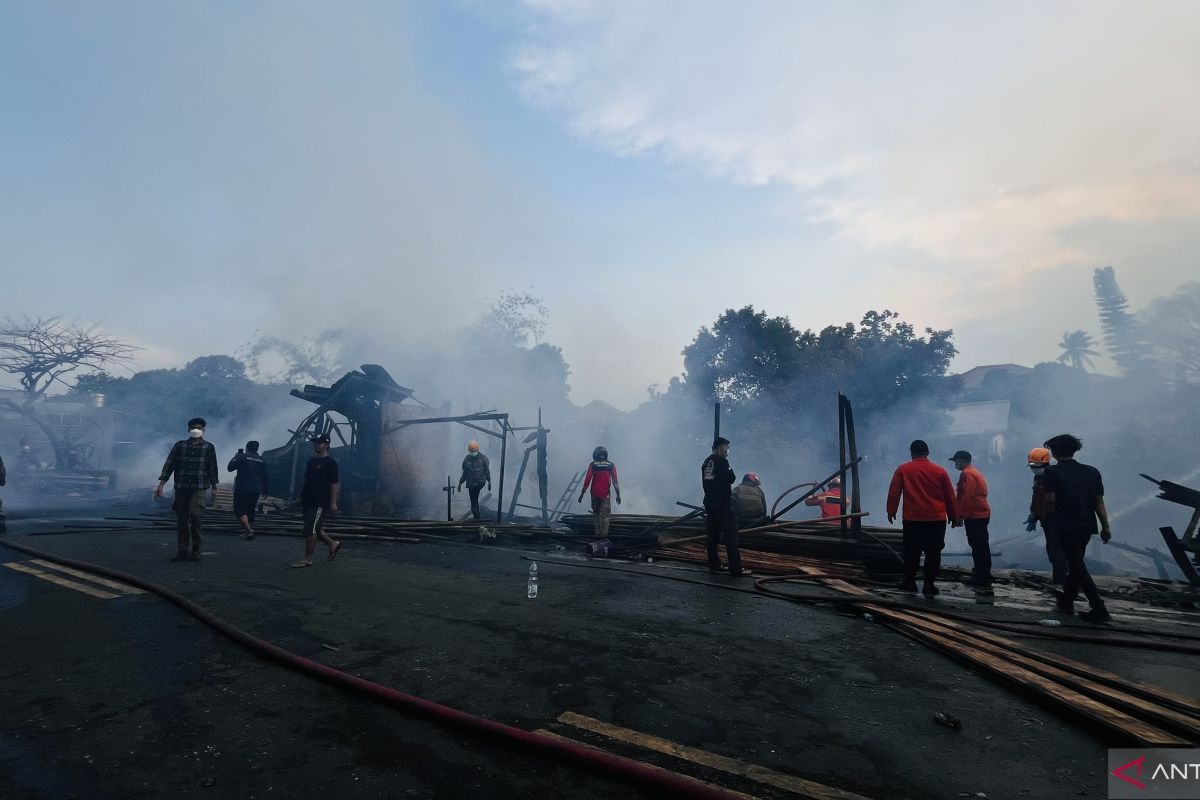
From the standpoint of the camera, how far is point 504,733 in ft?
9.48

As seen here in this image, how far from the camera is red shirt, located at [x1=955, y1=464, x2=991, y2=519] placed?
27.1 ft

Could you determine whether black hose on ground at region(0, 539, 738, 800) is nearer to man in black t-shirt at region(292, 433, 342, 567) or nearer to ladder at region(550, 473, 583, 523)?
man in black t-shirt at region(292, 433, 342, 567)

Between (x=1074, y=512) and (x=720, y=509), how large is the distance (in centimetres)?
414

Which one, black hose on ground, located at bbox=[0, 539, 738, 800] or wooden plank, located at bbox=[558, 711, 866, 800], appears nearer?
black hose on ground, located at bbox=[0, 539, 738, 800]

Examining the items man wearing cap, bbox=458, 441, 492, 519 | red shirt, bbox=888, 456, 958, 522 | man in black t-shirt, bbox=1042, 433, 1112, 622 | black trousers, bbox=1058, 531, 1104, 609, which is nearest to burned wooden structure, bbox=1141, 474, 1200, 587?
man in black t-shirt, bbox=1042, 433, 1112, 622

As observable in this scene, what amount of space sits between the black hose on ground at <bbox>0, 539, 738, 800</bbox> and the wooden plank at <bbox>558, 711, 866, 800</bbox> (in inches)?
12.5

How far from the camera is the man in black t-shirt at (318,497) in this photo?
8.36 meters

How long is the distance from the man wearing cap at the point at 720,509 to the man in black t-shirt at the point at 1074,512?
12.3 feet

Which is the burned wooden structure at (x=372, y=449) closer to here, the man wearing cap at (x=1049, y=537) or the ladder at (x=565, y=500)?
the ladder at (x=565, y=500)

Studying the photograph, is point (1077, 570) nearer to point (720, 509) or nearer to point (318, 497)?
point (720, 509)

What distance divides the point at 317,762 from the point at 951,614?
5.91m

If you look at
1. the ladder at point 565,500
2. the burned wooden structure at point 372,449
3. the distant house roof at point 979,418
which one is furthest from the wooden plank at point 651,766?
the distant house roof at point 979,418

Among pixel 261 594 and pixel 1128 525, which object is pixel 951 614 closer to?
pixel 261 594

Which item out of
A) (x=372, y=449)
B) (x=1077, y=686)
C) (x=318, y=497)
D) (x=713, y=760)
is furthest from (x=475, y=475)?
(x=1077, y=686)
